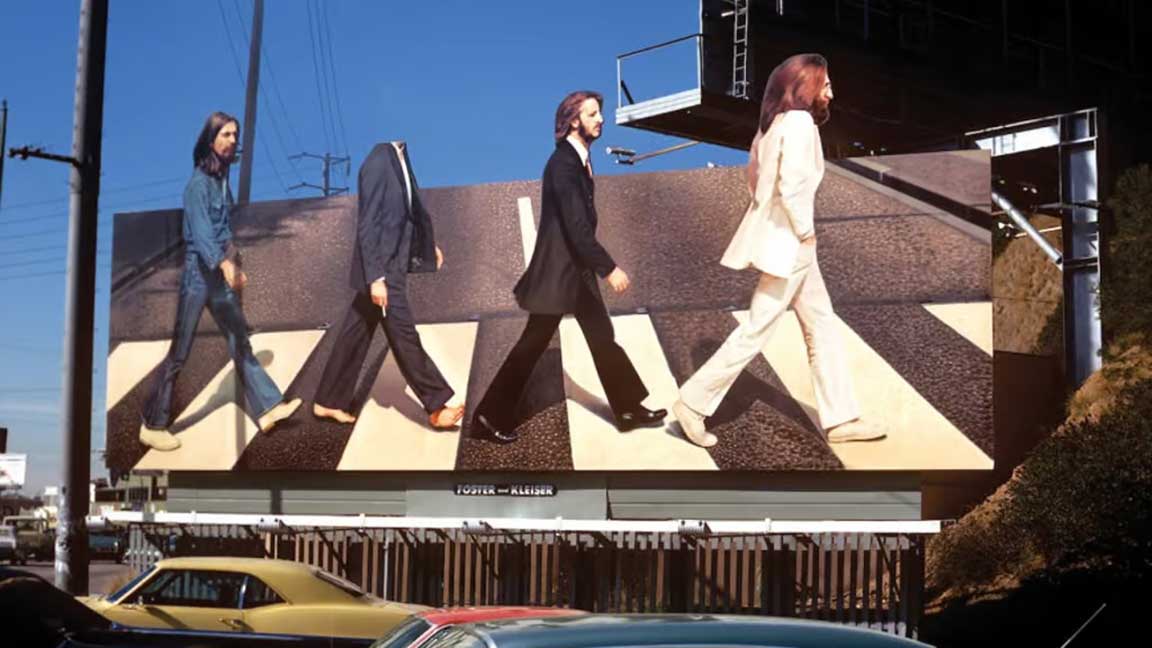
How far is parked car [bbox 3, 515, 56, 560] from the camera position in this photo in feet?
180

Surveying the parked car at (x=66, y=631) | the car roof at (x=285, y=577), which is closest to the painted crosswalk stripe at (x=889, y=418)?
the car roof at (x=285, y=577)

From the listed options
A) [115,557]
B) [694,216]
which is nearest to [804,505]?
[694,216]

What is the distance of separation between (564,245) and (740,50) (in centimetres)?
446

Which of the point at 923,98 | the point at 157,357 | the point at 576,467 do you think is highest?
the point at 923,98

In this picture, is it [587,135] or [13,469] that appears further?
[13,469]

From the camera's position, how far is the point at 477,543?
25031 mm

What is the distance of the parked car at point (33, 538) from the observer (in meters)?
55.0

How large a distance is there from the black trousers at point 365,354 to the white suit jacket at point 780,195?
5410 millimetres

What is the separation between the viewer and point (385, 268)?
27.5m

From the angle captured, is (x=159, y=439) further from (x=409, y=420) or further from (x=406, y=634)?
(x=406, y=634)

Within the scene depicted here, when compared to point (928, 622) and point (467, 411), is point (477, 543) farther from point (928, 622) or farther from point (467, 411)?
point (928, 622)

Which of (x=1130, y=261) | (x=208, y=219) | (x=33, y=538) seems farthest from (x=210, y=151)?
(x=33, y=538)

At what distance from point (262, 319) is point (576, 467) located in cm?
665

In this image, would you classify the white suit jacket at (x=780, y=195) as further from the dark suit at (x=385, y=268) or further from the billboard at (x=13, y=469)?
the billboard at (x=13, y=469)
